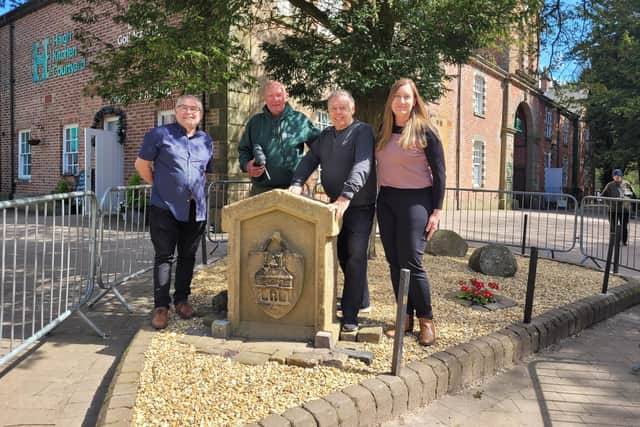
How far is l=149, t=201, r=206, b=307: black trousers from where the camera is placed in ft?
12.2

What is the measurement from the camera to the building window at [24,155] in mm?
16422

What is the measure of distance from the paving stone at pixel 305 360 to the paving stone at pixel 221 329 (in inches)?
25.0

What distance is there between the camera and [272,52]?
5758 millimetres

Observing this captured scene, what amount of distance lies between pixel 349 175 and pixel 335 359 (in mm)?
1226

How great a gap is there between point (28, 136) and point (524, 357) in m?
17.7

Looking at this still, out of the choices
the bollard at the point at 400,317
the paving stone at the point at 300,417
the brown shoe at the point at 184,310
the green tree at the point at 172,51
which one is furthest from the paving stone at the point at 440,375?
the green tree at the point at 172,51

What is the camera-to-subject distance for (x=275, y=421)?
2.26 m

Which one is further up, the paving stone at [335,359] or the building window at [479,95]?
the building window at [479,95]

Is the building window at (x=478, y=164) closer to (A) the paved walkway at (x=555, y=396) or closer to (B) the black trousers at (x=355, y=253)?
(A) the paved walkway at (x=555, y=396)

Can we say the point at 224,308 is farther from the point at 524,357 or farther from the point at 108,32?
the point at 108,32

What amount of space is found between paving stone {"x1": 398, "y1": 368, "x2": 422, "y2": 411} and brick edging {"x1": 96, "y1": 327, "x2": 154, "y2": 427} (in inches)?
59.9

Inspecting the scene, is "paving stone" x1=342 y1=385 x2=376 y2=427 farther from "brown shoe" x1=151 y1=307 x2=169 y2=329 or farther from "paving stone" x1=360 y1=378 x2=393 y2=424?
"brown shoe" x1=151 y1=307 x2=169 y2=329

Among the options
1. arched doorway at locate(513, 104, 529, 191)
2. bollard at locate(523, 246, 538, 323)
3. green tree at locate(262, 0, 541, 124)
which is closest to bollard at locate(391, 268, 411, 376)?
bollard at locate(523, 246, 538, 323)

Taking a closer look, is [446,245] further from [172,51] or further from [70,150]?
[70,150]
